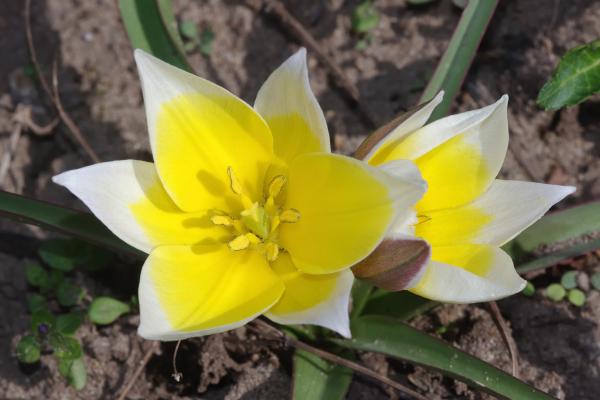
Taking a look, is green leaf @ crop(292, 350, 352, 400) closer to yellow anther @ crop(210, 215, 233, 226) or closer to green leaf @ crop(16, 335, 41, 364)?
yellow anther @ crop(210, 215, 233, 226)

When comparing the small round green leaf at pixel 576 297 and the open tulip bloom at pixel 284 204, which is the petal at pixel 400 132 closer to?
the open tulip bloom at pixel 284 204

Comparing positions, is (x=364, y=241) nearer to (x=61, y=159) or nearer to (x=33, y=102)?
(x=61, y=159)

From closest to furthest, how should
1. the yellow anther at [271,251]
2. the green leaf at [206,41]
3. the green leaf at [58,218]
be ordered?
1. the yellow anther at [271,251]
2. the green leaf at [58,218]
3. the green leaf at [206,41]

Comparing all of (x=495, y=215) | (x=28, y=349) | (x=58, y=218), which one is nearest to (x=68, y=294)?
(x=28, y=349)

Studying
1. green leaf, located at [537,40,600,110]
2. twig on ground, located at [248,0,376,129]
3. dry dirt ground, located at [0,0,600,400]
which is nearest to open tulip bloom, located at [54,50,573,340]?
green leaf, located at [537,40,600,110]

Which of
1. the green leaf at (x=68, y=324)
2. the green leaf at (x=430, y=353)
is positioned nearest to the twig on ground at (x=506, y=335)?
the green leaf at (x=430, y=353)

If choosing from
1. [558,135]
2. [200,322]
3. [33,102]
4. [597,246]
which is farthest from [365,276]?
[33,102]
